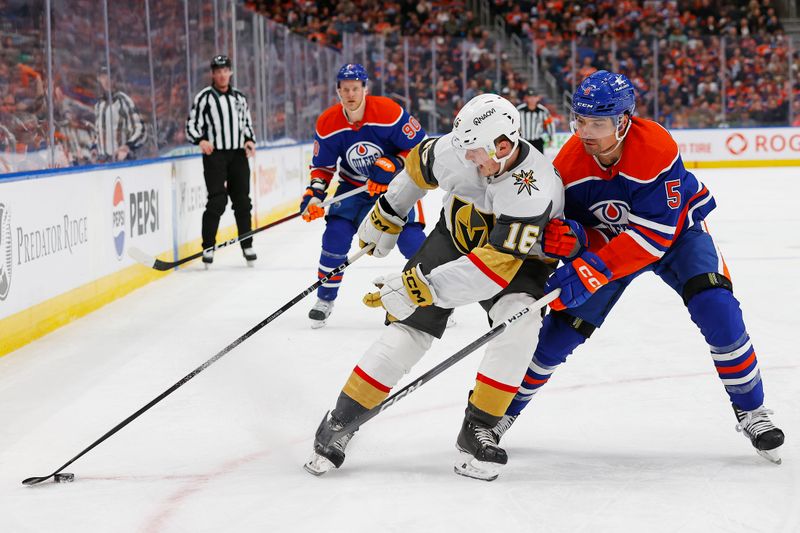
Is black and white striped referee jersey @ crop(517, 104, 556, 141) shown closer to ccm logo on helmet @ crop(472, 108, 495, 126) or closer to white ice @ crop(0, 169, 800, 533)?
white ice @ crop(0, 169, 800, 533)

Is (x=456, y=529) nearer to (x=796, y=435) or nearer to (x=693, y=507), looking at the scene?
(x=693, y=507)

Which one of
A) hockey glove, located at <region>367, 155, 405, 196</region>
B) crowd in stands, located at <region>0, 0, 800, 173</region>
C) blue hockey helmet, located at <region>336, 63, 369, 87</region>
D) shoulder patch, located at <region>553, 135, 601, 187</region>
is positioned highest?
crowd in stands, located at <region>0, 0, 800, 173</region>

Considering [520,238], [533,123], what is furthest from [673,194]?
[533,123]

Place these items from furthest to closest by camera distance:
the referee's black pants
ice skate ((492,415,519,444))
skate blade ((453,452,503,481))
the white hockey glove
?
the referee's black pants < the white hockey glove < ice skate ((492,415,519,444)) < skate blade ((453,452,503,481))

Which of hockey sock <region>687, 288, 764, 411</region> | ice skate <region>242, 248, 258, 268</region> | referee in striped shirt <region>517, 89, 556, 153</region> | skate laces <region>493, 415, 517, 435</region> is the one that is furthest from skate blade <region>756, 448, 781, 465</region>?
referee in striped shirt <region>517, 89, 556, 153</region>

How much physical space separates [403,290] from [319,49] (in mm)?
11250

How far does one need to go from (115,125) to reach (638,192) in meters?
4.29

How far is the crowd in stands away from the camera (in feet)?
16.7

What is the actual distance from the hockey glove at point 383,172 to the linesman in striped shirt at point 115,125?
198 centimetres

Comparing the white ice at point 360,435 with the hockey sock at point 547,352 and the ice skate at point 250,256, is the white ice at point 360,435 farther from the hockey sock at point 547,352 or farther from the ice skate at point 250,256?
the ice skate at point 250,256

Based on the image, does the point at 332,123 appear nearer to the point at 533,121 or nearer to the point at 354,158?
the point at 354,158

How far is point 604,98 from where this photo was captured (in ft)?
8.28

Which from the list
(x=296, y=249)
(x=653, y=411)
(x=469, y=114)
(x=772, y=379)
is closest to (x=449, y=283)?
(x=469, y=114)

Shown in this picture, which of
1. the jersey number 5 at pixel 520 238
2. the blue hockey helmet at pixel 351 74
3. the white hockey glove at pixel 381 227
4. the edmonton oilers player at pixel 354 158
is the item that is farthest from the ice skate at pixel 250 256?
the jersey number 5 at pixel 520 238
